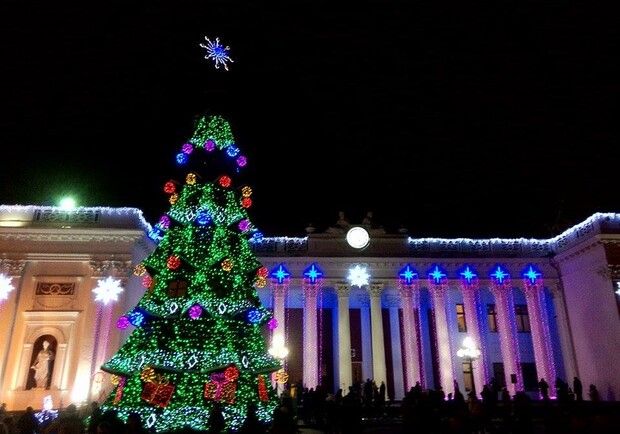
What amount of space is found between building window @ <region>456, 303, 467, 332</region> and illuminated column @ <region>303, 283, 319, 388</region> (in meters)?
9.97

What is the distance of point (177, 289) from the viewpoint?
13.6 m

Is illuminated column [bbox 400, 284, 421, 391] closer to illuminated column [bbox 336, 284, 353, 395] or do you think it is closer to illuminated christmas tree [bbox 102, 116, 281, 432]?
illuminated column [bbox 336, 284, 353, 395]

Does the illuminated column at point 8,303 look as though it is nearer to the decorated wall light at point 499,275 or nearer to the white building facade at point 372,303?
the white building facade at point 372,303

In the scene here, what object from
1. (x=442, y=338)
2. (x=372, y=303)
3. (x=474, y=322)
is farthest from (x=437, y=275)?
(x=372, y=303)

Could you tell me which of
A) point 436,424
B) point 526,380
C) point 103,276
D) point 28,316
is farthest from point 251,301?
point 526,380

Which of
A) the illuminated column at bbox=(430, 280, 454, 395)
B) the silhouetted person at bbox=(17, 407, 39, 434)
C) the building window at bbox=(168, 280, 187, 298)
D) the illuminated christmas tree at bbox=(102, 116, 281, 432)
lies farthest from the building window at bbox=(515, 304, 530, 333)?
the silhouetted person at bbox=(17, 407, 39, 434)

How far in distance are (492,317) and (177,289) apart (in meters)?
23.8

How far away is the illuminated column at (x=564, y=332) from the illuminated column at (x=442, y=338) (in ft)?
22.1

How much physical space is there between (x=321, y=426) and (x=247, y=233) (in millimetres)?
8101

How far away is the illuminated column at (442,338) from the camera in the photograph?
25.9m

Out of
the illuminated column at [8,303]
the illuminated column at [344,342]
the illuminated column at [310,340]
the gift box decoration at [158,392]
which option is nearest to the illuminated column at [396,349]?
the illuminated column at [344,342]

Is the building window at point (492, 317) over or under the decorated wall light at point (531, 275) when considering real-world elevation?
under

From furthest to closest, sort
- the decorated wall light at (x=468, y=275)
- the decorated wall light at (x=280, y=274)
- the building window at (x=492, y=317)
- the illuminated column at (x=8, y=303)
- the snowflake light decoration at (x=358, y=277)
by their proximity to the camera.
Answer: the building window at (x=492, y=317)
the decorated wall light at (x=468, y=275)
the snowflake light decoration at (x=358, y=277)
the decorated wall light at (x=280, y=274)
the illuminated column at (x=8, y=303)

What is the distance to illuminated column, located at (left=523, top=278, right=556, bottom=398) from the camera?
2694 cm
